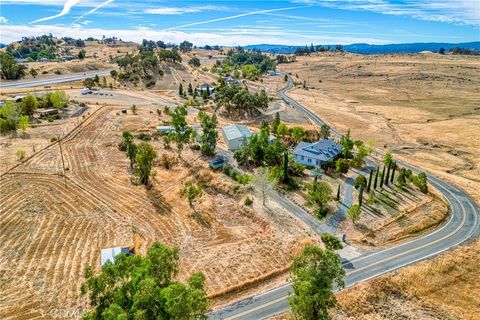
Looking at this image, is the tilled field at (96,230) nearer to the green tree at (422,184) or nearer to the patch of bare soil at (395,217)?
the patch of bare soil at (395,217)

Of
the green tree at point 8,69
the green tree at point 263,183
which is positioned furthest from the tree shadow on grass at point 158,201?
the green tree at point 8,69

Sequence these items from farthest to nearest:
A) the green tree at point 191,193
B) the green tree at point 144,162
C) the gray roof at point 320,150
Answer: the gray roof at point 320,150
the green tree at point 144,162
the green tree at point 191,193

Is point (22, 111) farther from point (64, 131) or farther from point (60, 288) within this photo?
point (60, 288)

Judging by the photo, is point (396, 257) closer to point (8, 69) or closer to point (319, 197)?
point (319, 197)

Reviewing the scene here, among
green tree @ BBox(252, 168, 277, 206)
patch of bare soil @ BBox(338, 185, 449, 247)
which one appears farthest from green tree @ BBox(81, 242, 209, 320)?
patch of bare soil @ BBox(338, 185, 449, 247)

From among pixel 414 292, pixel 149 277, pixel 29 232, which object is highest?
pixel 149 277

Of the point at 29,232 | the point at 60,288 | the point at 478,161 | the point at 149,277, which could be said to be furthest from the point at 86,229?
the point at 478,161

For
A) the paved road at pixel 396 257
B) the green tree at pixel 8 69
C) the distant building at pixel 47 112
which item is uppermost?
the green tree at pixel 8 69
